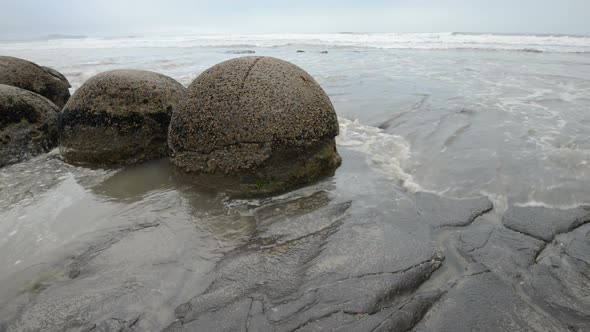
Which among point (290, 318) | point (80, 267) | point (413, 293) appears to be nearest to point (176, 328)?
point (290, 318)

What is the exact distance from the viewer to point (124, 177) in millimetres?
4168

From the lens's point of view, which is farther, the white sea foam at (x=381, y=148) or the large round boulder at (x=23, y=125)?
the large round boulder at (x=23, y=125)

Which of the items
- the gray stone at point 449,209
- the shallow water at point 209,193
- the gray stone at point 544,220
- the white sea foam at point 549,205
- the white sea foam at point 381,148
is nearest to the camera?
the shallow water at point 209,193

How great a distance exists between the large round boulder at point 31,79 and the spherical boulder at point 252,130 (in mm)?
4027

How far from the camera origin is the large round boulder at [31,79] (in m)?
6.08

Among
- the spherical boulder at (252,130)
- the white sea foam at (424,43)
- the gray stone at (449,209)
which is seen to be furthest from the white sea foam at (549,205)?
the white sea foam at (424,43)

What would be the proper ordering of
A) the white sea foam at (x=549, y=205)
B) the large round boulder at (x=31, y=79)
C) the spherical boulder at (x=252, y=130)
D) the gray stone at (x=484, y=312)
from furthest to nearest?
the large round boulder at (x=31, y=79) < the spherical boulder at (x=252, y=130) < the white sea foam at (x=549, y=205) < the gray stone at (x=484, y=312)

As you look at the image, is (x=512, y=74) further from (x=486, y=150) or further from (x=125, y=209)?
(x=125, y=209)

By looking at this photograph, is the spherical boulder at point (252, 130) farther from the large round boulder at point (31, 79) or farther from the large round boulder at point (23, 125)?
the large round boulder at point (31, 79)

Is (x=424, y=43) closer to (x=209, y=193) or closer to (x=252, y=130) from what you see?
(x=252, y=130)

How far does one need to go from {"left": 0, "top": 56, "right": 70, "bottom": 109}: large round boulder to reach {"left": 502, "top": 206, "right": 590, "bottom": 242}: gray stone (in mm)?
7234

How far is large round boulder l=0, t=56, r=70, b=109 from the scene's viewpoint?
6.08 metres

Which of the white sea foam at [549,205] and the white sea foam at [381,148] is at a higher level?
the white sea foam at [381,148]

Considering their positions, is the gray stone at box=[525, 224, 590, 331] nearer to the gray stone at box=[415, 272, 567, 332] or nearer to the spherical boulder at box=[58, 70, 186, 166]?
the gray stone at box=[415, 272, 567, 332]
